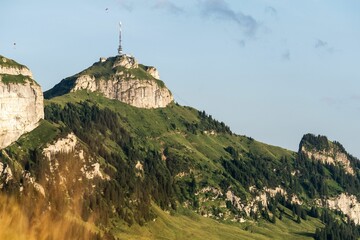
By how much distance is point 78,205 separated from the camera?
96.4 ft

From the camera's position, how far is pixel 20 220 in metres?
26.8

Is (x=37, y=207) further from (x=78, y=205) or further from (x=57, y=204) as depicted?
(x=57, y=204)

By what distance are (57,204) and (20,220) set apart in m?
14.2

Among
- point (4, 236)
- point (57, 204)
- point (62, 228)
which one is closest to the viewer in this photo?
point (4, 236)

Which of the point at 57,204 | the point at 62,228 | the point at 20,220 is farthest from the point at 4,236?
the point at 57,204

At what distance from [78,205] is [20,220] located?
326cm

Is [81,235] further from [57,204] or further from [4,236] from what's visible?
[57,204]

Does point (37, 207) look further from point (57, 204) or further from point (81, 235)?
point (57, 204)

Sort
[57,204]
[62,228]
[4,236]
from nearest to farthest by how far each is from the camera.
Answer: [4,236] < [62,228] < [57,204]

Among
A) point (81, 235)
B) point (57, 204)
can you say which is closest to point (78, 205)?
point (81, 235)

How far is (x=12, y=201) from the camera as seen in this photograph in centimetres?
2686

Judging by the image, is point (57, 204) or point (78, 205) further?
point (57, 204)

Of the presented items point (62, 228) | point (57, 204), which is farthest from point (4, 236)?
point (57, 204)

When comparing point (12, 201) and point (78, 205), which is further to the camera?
point (78, 205)
